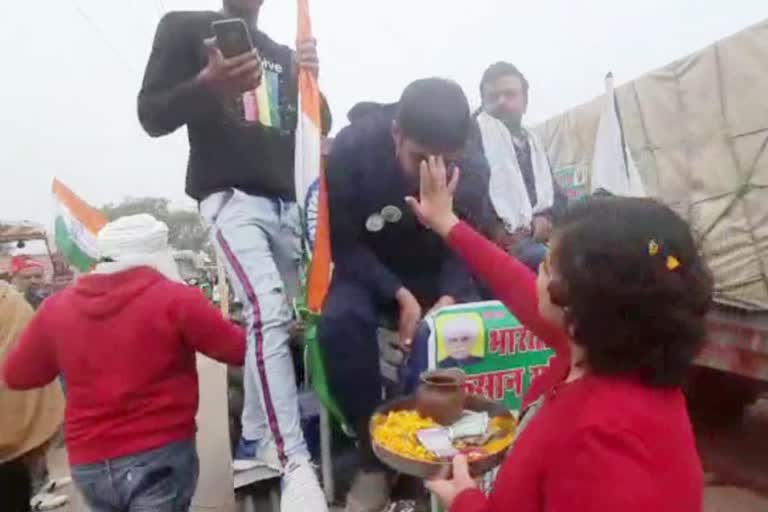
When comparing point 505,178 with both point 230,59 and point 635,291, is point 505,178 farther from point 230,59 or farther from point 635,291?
point 635,291

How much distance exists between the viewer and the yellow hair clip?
1.16 metres

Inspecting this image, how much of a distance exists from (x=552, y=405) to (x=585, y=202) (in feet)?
1.28

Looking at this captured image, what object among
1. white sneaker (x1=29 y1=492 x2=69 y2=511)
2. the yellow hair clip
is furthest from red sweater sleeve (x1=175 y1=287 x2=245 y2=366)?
white sneaker (x1=29 y1=492 x2=69 y2=511)

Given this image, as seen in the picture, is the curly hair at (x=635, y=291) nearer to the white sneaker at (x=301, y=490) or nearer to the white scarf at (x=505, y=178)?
the white sneaker at (x=301, y=490)

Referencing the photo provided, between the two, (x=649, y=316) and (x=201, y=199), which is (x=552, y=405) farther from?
(x=201, y=199)

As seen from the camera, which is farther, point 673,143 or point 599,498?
point 673,143

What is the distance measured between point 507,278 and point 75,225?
8.75 ft

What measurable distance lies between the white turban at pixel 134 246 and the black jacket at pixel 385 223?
0.60 meters

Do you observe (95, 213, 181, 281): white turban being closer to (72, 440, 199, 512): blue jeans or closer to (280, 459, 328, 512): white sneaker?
(72, 440, 199, 512): blue jeans

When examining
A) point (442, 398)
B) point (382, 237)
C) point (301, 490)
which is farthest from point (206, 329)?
point (442, 398)

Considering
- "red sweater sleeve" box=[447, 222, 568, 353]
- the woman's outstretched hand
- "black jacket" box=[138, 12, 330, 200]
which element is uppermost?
"black jacket" box=[138, 12, 330, 200]

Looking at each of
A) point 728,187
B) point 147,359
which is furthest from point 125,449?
point 728,187

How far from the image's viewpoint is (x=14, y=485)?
10.3 feet

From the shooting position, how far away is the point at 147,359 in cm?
222
